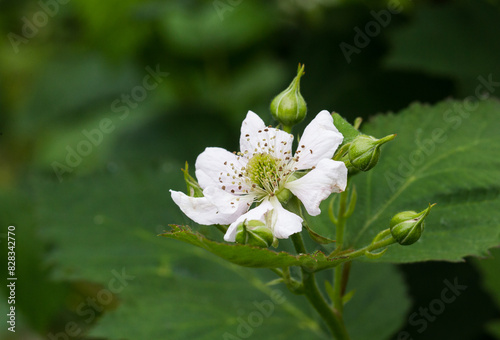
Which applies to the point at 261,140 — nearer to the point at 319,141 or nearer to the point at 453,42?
the point at 319,141

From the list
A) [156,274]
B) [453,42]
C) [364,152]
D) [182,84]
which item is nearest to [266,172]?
[364,152]

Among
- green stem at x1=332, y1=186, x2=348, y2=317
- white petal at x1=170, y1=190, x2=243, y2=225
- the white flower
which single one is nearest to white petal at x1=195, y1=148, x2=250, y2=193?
the white flower

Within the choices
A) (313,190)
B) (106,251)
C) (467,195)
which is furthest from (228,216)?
(106,251)

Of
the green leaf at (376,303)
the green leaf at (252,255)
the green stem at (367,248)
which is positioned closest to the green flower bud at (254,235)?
the green leaf at (252,255)

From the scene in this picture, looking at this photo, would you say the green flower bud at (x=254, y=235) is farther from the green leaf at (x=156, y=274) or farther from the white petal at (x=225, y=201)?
the green leaf at (x=156, y=274)

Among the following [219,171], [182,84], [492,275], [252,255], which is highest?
[182,84]

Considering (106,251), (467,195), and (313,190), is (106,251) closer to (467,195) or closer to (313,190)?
(313,190)
